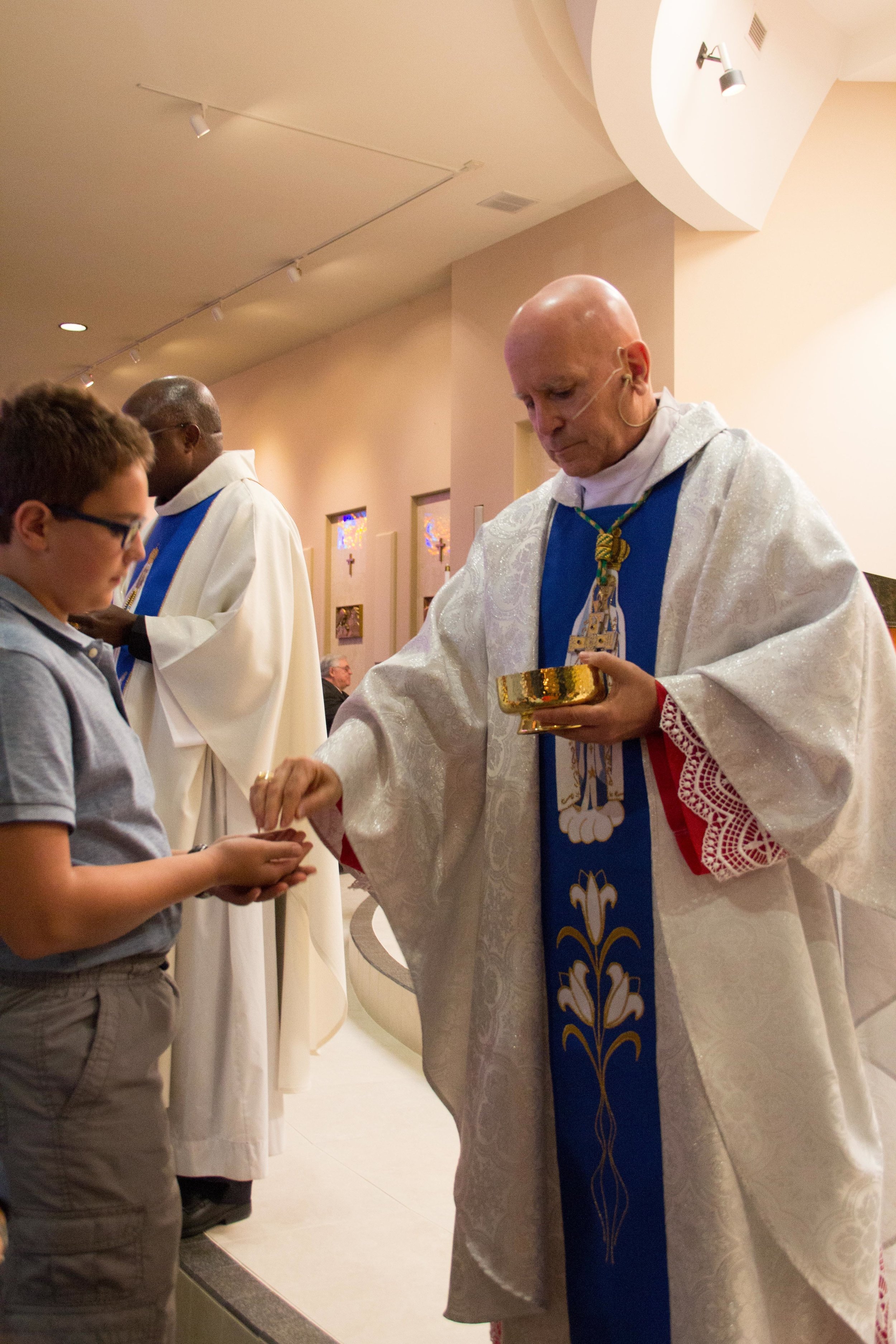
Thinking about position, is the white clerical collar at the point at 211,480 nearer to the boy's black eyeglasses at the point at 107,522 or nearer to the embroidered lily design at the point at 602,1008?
the boy's black eyeglasses at the point at 107,522

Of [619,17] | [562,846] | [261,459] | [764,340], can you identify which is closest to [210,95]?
[619,17]

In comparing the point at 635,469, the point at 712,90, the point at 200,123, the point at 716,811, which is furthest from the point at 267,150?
the point at 716,811

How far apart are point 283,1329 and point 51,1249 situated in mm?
1234

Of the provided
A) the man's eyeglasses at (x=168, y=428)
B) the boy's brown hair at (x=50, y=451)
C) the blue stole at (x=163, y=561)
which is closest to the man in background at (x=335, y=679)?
the blue stole at (x=163, y=561)

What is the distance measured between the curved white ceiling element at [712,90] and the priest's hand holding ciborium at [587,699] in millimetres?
4456

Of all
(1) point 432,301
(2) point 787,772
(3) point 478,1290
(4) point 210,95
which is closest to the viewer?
(2) point 787,772

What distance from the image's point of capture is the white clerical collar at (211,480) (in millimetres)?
3320

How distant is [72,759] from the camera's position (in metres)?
1.50

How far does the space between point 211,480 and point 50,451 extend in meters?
1.79

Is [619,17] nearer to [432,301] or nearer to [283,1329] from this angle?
[432,301]

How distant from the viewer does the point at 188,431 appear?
3.30 meters

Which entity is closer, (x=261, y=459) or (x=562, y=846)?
(x=562, y=846)

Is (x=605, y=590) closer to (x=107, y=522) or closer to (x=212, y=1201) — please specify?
(x=107, y=522)

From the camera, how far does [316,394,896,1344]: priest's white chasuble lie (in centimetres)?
172
